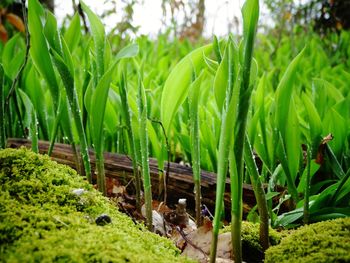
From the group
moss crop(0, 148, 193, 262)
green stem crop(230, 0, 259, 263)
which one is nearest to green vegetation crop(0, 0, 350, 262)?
green stem crop(230, 0, 259, 263)

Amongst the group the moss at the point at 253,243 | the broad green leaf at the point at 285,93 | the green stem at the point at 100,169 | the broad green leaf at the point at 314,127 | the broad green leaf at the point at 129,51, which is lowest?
the moss at the point at 253,243

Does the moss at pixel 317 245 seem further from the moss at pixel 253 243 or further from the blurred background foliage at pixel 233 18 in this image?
the blurred background foliage at pixel 233 18

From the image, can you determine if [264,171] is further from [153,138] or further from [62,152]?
[62,152]

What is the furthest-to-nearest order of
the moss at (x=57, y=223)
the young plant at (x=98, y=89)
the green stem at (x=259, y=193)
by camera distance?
the young plant at (x=98, y=89)
the green stem at (x=259, y=193)
the moss at (x=57, y=223)

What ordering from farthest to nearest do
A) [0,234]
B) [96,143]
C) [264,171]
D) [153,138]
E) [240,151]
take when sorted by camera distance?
[264,171], [153,138], [96,143], [240,151], [0,234]

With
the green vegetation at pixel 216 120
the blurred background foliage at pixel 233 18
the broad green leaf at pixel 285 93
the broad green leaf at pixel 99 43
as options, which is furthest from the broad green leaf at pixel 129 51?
the blurred background foliage at pixel 233 18

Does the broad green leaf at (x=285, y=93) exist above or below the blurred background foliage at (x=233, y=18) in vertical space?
below

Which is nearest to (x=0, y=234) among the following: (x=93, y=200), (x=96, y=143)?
(x=93, y=200)

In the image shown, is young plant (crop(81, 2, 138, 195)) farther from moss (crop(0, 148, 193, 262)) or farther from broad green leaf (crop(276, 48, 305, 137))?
broad green leaf (crop(276, 48, 305, 137))
